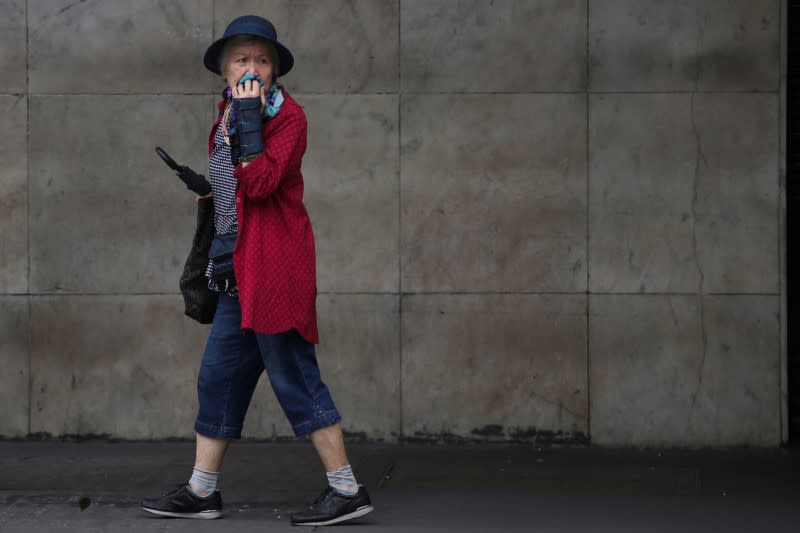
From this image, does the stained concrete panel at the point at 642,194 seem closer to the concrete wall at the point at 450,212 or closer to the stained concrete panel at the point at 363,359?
the concrete wall at the point at 450,212

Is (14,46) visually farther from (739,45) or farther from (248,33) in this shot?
(739,45)

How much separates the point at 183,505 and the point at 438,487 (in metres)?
1.22

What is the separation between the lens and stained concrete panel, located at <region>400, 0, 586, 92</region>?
6.88m

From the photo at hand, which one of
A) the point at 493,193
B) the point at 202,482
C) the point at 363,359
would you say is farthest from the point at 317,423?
the point at 493,193

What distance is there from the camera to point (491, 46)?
272 inches

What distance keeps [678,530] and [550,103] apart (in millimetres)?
2607

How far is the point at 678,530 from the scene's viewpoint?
200 inches

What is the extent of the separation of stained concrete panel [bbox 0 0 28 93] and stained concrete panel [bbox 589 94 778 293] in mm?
3032

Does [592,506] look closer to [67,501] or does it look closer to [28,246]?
[67,501]

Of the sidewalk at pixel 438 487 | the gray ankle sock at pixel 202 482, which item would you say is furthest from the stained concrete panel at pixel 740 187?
the gray ankle sock at pixel 202 482

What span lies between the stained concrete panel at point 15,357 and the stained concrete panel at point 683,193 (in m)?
3.04

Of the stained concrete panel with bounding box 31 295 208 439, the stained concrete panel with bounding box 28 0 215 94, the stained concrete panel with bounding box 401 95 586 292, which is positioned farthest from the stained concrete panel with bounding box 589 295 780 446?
the stained concrete panel with bounding box 28 0 215 94

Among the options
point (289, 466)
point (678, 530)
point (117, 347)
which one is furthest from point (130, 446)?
point (678, 530)

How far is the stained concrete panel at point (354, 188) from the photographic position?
22.8 ft
